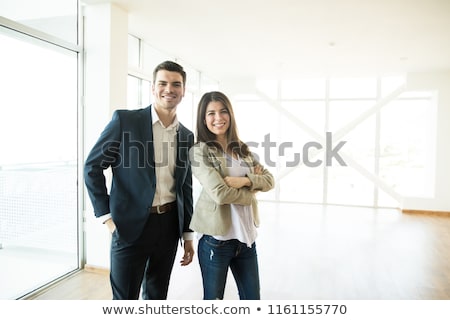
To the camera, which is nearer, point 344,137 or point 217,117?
point 217,117

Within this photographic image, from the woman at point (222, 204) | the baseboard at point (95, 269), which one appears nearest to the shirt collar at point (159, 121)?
the woman at point (222, 204)

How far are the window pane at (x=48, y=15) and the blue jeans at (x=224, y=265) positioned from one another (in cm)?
240

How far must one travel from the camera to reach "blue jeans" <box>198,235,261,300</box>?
4.91 ft

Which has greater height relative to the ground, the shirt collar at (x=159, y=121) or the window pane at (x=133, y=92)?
the window pane at (x=133, y=92)

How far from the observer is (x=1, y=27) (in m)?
2.34

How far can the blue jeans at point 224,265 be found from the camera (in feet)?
4.91

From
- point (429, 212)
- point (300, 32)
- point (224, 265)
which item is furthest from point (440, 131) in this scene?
point (224, 265)

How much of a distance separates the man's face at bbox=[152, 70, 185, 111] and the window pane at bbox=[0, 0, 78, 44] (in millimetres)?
1796

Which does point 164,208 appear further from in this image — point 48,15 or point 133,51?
point 133,51

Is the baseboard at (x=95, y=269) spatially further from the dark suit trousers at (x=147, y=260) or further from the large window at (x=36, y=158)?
the dark suit trousers at (x=147, y=260)

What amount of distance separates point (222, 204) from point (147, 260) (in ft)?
1.55

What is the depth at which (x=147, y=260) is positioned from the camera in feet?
5.04

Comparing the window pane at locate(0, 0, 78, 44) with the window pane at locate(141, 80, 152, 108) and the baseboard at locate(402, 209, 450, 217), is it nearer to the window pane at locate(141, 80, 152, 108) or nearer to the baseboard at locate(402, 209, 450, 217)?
the window pane at locate(141, 80, 152, 108)
